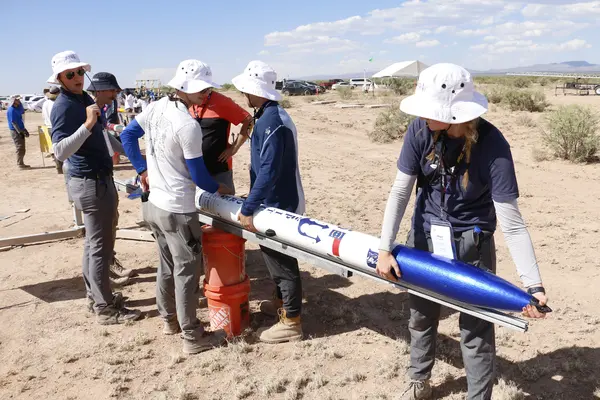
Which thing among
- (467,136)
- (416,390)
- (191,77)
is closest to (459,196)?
(467,136)

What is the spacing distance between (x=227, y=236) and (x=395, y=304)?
184 cm

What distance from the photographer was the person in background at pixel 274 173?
384 cm

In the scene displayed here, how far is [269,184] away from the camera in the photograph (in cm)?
387

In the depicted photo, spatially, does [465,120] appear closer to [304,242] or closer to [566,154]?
[304,242]

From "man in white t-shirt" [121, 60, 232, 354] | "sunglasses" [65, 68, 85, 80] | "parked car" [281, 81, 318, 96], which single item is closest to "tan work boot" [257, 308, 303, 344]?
"man in white t-shirt" [121, 60, 232, 354]

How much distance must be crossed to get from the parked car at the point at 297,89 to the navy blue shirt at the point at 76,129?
124ft

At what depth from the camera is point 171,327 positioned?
447 cm

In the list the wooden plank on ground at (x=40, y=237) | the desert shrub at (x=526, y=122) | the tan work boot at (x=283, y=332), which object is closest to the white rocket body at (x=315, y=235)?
the tan work boot at (x=283, y=332)

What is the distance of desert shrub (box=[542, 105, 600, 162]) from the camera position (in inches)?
439

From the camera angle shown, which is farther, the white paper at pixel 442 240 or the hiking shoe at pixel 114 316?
the hiking shoe at pixel 114 316

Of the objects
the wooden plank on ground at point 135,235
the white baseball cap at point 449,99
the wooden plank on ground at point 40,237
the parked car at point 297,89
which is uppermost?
the parked car at point 297,89

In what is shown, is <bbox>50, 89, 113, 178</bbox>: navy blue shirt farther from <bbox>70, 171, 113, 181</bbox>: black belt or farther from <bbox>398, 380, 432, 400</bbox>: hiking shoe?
<bbox>398, 380, 432, 400</bbox>: hiking shoe

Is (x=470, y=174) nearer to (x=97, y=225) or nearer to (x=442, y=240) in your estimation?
(x=442, y=240)

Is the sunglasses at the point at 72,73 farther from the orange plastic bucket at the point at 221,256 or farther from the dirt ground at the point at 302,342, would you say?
the dirt ground at the point at 302,342
